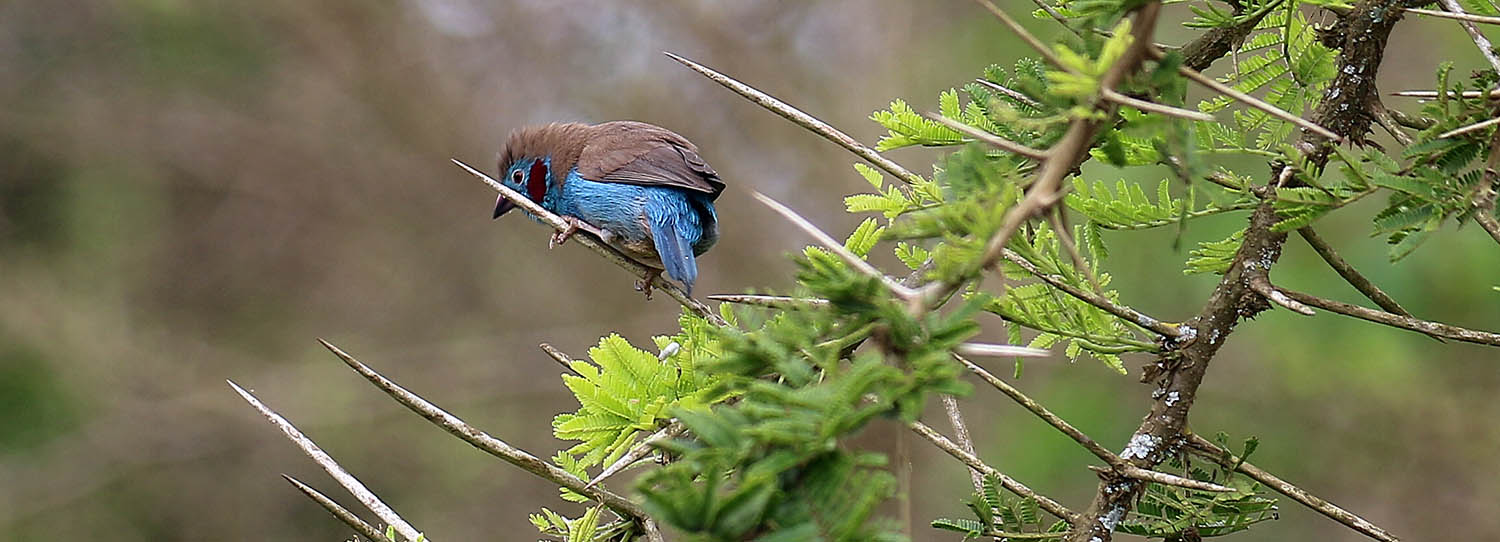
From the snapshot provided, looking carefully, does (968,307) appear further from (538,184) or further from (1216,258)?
(538,184)

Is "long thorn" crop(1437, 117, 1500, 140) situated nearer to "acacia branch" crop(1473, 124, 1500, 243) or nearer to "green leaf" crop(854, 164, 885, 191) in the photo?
"acacia branch" crop(1473, 124, 1500, 243)

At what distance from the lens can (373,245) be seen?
9.61 meters

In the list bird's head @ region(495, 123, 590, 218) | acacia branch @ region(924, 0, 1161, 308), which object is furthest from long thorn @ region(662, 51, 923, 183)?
bird's head @ region(495, 123, 590, 218)

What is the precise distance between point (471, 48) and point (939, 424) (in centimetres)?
364

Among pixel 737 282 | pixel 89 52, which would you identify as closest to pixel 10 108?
pixel 89 52

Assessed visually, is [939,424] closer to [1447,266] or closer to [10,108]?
[1447,266]

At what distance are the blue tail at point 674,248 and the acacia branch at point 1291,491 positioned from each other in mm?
2337

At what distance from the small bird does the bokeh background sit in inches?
95.0

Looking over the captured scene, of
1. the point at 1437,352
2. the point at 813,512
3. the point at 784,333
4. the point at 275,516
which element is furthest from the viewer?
the point at 275,516

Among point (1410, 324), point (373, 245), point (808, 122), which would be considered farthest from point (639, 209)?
point (373, 245)

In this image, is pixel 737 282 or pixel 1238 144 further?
pixel 737 282

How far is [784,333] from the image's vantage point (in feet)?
3.61

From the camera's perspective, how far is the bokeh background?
7656 millimetres

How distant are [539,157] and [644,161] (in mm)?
630
